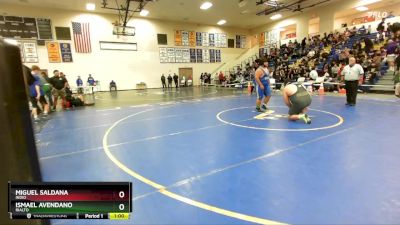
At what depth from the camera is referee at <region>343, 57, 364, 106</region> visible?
25.8ft

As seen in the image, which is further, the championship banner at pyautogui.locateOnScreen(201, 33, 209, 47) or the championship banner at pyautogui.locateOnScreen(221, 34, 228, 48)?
the championship banner at pyautogui.locateOnScreen(221, 34, 228, 48)

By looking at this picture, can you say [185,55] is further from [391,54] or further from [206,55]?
[391,54]

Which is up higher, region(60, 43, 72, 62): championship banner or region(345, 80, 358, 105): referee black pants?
region(60, 43, 72, 62): championship banner

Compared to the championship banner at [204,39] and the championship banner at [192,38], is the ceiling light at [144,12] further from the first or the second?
the championship banner at [204,39]

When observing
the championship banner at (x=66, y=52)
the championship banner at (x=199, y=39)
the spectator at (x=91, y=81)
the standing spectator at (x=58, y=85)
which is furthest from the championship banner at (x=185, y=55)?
the standing spectator at (x=58, y=85)

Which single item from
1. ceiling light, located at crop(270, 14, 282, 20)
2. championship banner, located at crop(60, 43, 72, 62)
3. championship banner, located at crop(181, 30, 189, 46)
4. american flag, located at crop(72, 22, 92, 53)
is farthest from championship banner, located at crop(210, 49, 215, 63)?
championship banner, located at crop(60, 43, 72, 62)

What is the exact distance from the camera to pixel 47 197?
2.72 ft

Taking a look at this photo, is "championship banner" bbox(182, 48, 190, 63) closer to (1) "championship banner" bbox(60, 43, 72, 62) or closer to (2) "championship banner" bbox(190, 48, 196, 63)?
(2) "championship banner" bbox(190, 48, 196, 63)

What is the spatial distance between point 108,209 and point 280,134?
454 centimetres

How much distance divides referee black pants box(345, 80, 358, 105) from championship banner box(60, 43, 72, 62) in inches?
779

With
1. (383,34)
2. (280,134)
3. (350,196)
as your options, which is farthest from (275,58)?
(350,196)

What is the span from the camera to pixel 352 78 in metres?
7.91

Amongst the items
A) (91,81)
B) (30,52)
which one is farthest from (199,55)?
(30,52)
